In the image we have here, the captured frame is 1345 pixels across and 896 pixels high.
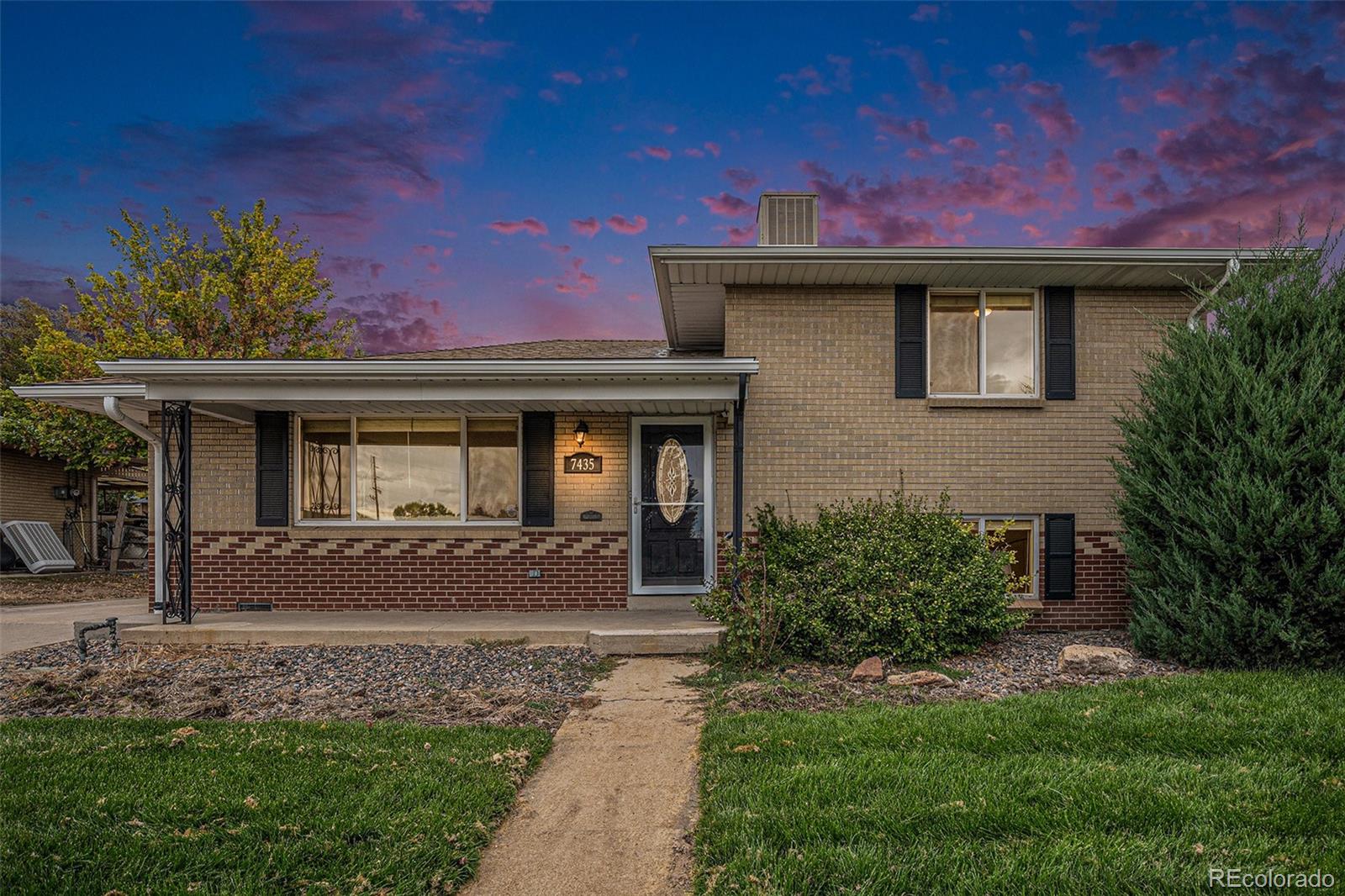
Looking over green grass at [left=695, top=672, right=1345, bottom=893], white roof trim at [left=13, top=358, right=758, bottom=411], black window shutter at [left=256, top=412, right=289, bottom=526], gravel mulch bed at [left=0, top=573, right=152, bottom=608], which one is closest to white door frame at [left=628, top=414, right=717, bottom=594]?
white roof trim at [left=13, top=358, right=758, bottom=411]

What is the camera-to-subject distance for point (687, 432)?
9.20m

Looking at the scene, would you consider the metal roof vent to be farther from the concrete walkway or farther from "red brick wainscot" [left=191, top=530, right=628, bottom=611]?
the concrete walkway

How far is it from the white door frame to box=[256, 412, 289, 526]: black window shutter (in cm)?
436

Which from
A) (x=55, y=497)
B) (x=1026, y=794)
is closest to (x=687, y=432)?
(x=1026, y=794)

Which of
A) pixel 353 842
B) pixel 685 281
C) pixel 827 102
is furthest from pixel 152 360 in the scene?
pixel 827 102

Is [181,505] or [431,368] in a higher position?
[431,368]

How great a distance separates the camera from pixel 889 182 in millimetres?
12469

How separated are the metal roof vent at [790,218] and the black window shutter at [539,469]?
12.0ft

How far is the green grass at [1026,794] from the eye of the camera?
2.77 metres

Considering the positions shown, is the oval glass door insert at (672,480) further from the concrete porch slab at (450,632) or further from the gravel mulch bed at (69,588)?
the gravel mulch bed at (69,588)

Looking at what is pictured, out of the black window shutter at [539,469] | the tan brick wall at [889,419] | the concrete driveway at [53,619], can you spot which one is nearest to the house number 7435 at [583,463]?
the black window shutter at [539,469]

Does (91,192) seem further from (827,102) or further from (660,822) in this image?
(660,822)

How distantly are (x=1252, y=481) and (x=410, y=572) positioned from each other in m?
8.72

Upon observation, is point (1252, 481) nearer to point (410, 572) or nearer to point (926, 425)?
point (926, 425)
